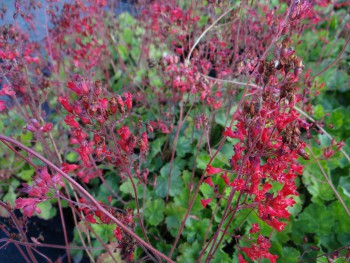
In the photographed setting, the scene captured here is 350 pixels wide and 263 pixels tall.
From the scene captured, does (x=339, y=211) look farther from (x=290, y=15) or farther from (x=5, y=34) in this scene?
(x=5, y=34)

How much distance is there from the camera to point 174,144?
6.01 ft

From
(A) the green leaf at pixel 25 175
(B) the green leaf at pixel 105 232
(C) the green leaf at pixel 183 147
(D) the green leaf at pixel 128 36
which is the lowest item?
(B) the green leaf at pixel 105 232

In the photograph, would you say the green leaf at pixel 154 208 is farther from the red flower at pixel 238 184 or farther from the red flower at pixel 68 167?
the red flower at pixel 238 184

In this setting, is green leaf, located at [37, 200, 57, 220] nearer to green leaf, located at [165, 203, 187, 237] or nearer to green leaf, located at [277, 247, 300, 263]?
green leaf, located at [165, 203, 187, 237]

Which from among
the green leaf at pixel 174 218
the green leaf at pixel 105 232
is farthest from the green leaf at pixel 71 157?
the green leaf at pixel 174 218

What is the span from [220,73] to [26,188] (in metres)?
1.42

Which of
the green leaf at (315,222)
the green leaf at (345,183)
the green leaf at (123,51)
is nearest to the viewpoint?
the green leaf at (315,222)

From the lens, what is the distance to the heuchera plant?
1099 mm

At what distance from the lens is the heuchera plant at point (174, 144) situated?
3.60 feet

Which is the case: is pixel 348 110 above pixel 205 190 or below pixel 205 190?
above

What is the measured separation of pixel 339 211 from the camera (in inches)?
81.0

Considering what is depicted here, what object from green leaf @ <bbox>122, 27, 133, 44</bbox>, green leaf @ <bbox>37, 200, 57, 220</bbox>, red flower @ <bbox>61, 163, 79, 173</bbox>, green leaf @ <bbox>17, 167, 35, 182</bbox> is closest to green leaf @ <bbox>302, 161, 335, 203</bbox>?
red flower @ <bbox>61, 163, 79, 173</bbox>

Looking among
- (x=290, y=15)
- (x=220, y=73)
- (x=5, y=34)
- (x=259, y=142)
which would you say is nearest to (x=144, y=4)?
(x=220, y=73)

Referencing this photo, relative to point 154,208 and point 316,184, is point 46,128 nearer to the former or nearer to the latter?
point 154,208
